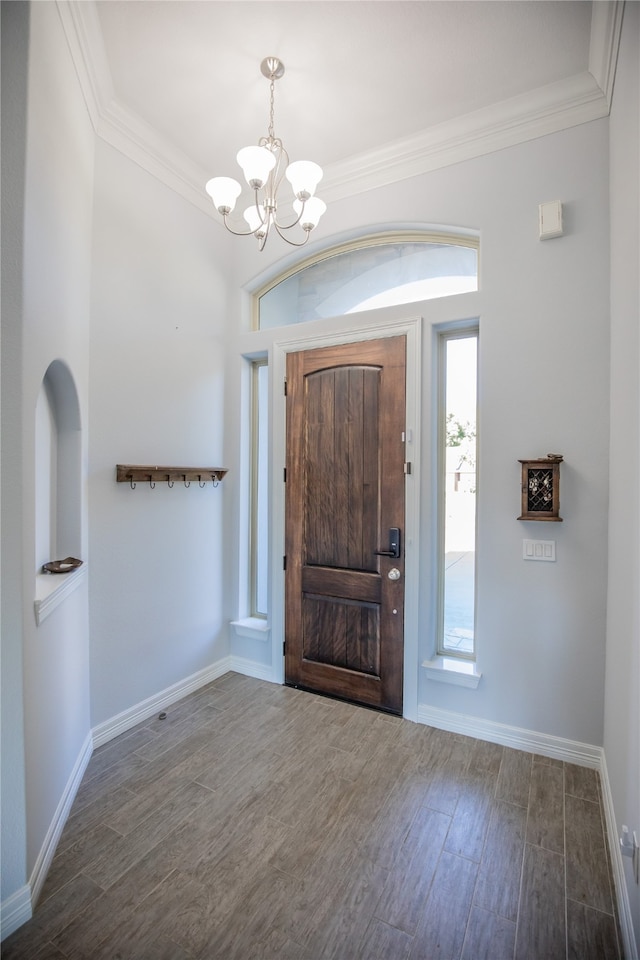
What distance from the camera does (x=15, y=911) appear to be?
4.61 feet

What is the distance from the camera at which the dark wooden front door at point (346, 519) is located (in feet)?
8.82

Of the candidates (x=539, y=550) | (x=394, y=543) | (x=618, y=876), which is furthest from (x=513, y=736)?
(x=394, y=543)

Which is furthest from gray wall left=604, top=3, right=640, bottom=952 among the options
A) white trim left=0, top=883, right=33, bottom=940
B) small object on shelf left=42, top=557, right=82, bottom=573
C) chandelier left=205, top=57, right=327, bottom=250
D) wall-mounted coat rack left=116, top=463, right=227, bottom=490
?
wall-mounted coat rack left=116, top=463, right=227, bottom=490

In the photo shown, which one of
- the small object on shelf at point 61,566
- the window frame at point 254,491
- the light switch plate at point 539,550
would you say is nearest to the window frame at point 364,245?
the window frame at point 254,491

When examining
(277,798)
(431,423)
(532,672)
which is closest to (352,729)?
(277,798)

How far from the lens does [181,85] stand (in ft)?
7.37

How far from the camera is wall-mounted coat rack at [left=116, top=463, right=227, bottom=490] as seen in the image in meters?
2.44

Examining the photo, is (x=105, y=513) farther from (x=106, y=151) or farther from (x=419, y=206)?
(x=419, y=206)

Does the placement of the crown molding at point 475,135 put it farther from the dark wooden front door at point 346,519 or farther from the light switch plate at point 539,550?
the light switch plate at point 539,550

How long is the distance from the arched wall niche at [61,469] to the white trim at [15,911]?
1.14 metres

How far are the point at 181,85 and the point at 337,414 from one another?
1.88 metres

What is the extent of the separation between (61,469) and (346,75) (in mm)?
2382

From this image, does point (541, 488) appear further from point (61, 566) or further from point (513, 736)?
point (61, 566)

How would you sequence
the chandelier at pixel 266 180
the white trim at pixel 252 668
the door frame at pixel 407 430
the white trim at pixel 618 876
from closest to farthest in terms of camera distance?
the white trim at pixel 618 876 < the chandelier at pixel 266 180 < the door frame at pixel 407 430 < the white trim at pixel 252 668
